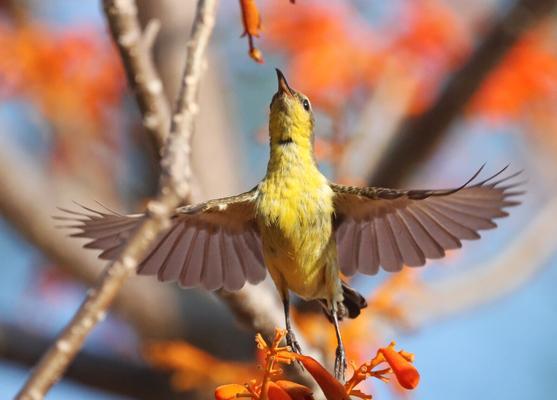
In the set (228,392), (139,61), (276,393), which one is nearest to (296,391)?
(276,393)

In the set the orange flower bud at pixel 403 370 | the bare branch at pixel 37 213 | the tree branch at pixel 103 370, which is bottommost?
the orange flower bud at pixel 403 370

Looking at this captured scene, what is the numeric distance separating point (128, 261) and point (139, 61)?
1282 mm

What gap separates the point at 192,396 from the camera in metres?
6.17

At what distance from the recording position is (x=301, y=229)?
336 centimetres

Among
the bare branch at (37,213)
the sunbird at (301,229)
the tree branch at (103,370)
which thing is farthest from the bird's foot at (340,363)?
the tree branch at (103,370)

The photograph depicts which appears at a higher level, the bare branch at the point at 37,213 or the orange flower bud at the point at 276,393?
the bare branch at the point at 37,213

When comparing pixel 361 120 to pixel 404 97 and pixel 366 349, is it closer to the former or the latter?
pixel 404 97

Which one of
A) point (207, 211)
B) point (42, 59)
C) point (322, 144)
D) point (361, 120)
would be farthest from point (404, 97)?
point (42, 59)

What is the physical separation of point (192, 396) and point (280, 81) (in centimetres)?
322

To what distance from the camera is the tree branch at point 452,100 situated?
171 inches

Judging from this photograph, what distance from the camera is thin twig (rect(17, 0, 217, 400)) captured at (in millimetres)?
1244

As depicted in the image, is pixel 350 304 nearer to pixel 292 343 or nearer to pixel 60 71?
pixel 292 343

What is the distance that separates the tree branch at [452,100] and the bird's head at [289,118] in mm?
1202

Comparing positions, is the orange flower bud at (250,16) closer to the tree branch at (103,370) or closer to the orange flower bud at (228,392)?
the orange flower bud at (228,392)
